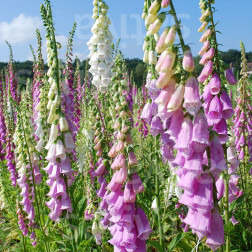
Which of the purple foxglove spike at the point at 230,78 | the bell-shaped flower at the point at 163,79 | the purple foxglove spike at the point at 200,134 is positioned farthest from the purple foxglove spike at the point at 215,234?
the purple foxglove spike at the point at 230,78

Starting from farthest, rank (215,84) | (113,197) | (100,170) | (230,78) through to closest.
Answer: (100,170) < (230,78) < (215,84) < (113,197)

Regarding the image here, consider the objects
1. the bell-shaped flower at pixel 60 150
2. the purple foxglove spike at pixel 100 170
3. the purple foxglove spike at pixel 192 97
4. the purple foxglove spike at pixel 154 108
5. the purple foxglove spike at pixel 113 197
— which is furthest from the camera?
the purple foxglove spike at pixel 100 170

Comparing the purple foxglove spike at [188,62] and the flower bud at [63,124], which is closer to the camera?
the purple foxglove spike at [188,62]

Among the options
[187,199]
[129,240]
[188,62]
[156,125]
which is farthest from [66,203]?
[188,62]

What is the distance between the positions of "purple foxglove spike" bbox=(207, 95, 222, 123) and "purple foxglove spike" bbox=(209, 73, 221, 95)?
42 millimetres

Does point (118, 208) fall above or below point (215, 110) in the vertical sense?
below

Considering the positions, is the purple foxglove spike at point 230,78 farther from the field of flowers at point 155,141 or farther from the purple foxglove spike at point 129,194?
the purple foxglove spike at point 129,194

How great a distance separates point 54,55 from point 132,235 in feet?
5.02

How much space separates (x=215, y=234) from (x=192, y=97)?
72 centimetres

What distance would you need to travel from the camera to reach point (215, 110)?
2.01 m

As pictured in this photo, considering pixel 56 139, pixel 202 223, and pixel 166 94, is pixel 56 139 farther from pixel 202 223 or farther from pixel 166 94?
pixel 202 223

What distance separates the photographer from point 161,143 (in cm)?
251

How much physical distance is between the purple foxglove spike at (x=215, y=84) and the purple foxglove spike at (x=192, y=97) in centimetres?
81

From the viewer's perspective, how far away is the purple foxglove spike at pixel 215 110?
6.62 feet
